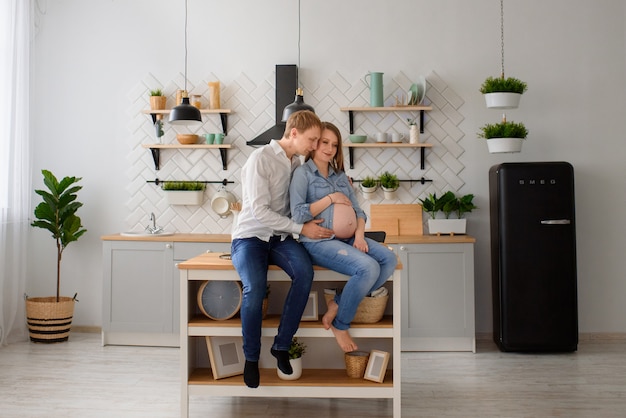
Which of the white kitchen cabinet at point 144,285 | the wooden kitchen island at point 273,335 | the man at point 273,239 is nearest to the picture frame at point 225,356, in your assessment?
the wooden kitchen island at point 273,335

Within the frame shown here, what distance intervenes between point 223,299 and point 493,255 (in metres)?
2.56

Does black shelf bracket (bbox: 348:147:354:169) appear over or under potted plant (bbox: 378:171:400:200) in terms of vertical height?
over

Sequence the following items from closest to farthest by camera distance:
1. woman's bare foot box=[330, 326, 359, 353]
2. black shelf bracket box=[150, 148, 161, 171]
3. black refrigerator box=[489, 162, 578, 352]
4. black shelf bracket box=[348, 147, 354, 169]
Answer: woman's bare foot box=[330, 326, 359, 353] → black refrigerator box=[489, 162, 578, 352] → black shelf bracket box=[348, 147, 354, 169] → black shelf bracket box=[150, 148, 161, 171]

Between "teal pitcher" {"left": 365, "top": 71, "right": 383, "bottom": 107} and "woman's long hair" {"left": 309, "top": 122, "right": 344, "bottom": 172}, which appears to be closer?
Result: "woman's long hair" {"left": 309, "top": 122, "right": 344, "bottom": 172}

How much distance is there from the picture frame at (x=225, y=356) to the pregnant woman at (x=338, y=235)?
1.63ft

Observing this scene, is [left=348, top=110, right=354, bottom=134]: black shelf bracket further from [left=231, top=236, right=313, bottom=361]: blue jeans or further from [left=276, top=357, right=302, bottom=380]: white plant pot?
[left=276, top=357, right=302, bottom=380]: white plant pot

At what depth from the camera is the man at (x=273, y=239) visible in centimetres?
292

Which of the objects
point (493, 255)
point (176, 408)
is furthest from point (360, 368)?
point (493, 255)

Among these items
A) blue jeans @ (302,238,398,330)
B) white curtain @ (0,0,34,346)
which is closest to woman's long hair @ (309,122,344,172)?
blue jeans @ (302,238,398,330)

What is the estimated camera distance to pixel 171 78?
5383mm

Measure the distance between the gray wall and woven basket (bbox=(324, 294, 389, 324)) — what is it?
2.25 metres

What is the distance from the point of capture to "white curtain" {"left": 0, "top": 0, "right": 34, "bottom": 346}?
16.3ft

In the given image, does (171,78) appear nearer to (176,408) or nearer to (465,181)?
(465,181)

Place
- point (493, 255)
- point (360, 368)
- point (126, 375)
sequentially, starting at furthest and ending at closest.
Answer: point (493, 255), point (126, 375), point (360, 368)
